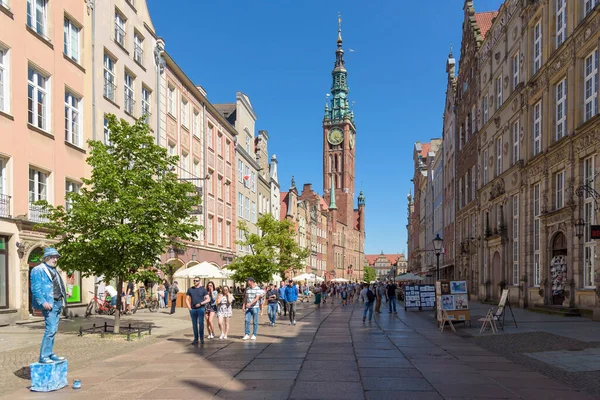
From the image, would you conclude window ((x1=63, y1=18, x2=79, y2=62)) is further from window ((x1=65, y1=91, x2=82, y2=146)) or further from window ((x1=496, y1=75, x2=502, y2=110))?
window ((x1=496, y1=75, x2=502, y2=110))

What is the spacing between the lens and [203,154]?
4091 centimetres

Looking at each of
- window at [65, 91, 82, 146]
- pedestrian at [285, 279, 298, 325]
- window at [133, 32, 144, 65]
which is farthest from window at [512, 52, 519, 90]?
window at [65, 91, 82, 146]

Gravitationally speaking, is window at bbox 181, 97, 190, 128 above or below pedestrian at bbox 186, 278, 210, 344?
above

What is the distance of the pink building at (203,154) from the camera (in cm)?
3506

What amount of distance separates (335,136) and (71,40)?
123 m

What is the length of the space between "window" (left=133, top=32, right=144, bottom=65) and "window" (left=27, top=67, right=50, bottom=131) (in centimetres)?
863

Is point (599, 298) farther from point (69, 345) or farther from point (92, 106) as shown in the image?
point (92, 106)

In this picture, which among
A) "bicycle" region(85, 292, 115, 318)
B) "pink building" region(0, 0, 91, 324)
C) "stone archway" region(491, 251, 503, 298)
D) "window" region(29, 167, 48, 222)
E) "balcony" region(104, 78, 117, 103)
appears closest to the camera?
"pink building" region(0, 0, 91, 324)

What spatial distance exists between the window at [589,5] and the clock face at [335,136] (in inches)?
4798

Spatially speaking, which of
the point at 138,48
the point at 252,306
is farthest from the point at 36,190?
the point at 138,48

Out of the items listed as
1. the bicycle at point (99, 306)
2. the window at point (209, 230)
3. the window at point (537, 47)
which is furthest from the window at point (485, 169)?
the bicycle at point (99, 306)

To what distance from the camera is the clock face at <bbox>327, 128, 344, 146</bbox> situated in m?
145

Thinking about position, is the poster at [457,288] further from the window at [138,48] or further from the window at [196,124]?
the window at [196,124]

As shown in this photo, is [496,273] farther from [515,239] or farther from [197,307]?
[197,307]
